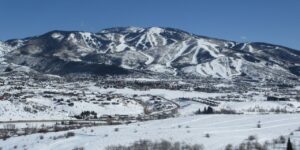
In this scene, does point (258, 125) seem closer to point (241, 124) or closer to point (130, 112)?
point (241, 124)

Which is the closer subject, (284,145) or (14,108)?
(284,145)

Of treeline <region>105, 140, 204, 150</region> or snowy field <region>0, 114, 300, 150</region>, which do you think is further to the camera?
snowy field <region>0, 114, 300, 150</region>

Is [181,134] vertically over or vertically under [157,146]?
over

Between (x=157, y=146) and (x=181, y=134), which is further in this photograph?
(x=181, y=134)

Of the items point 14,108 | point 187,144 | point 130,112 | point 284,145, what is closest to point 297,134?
point 284,145

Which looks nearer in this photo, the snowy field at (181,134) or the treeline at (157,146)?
the treeline at (157,146)

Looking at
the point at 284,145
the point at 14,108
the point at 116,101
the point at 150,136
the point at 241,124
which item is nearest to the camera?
the point at 284,145

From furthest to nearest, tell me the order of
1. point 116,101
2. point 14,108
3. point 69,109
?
point 116,101 < point 69,109 < point 14,108
